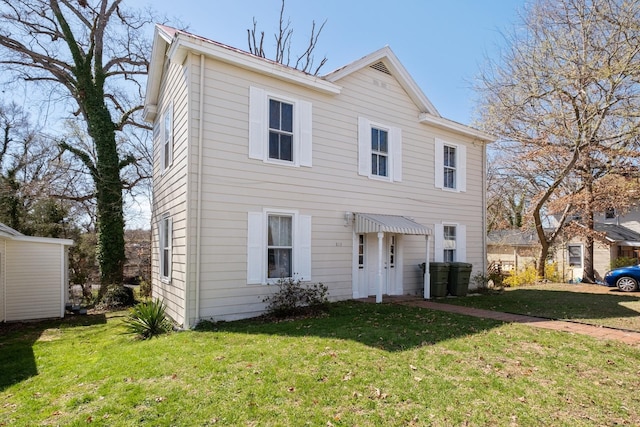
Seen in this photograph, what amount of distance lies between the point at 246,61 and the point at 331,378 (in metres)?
6.94

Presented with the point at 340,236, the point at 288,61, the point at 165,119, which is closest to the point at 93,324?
the point at 165,119

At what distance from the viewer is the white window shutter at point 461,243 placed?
1344cm

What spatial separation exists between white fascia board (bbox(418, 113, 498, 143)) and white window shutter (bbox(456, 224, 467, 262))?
11.2ft

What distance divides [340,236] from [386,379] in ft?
18.6

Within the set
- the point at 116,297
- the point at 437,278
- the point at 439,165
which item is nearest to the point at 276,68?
the point at 439,165

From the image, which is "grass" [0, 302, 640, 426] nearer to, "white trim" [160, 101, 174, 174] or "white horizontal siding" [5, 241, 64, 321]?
"white trim" [160, 101, 174, 174]

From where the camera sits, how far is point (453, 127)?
520 inches

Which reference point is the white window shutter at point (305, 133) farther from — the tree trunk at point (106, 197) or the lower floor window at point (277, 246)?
the tree trunk at point (106, 197)

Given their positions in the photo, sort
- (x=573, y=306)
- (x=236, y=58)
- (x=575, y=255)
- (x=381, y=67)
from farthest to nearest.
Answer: (x=575, y=255) < (x=381, y=67) < (x=573, y=306) < (x=236, y=58)

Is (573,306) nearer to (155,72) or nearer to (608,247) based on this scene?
(155,72)

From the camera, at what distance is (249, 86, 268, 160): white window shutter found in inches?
346

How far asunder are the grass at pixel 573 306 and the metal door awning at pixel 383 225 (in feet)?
7.71

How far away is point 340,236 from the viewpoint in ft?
33.5

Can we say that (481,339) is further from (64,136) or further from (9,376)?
(64,136)
